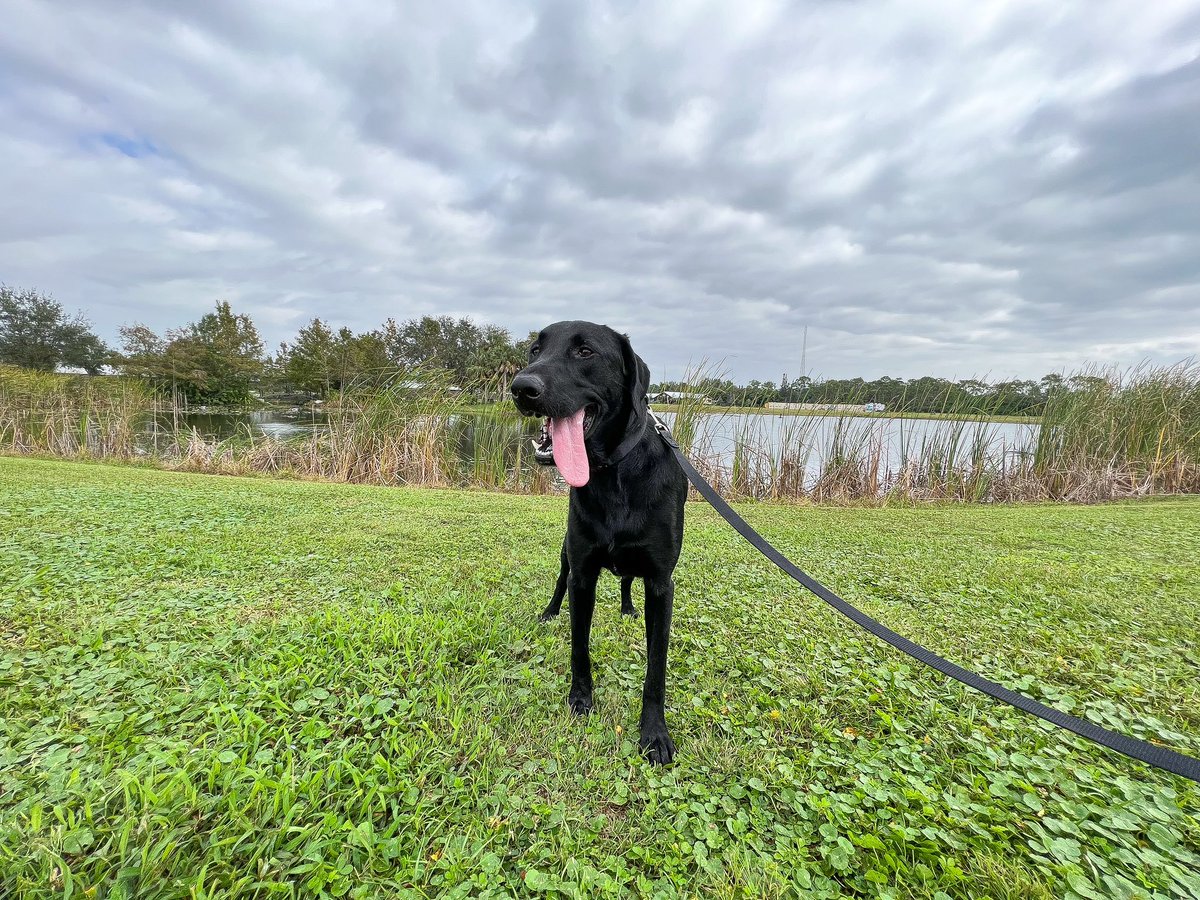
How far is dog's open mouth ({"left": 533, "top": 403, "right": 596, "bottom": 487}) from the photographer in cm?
187

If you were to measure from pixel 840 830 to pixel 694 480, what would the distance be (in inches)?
52.8

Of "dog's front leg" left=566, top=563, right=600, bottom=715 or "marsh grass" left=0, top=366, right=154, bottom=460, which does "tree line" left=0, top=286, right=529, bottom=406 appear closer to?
"marsh grass" left=0, top=366, right=154, bottom=460

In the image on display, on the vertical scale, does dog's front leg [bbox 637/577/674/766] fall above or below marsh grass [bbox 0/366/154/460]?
below

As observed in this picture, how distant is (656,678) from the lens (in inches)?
75.5

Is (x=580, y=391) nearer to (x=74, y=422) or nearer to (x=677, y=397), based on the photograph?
(x=677, y=397)

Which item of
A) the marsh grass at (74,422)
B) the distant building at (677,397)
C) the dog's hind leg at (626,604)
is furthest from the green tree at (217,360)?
the dog's hind leg at (626,604)

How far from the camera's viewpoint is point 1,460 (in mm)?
7793

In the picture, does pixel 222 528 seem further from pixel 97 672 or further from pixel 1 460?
pixel 1 460

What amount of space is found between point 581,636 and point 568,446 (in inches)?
33.1

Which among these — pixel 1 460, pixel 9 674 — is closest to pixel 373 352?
pixel 1 460

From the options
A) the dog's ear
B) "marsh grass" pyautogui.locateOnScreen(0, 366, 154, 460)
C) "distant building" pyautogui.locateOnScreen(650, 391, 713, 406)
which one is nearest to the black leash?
the dog's ear

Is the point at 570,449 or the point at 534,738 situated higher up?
the point at 570,449

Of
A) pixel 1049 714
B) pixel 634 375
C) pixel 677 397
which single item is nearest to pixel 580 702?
pixel 634 375

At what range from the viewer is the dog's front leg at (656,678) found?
5.96 feet
